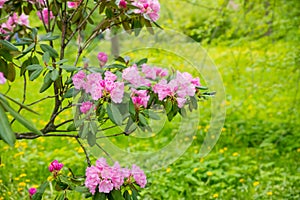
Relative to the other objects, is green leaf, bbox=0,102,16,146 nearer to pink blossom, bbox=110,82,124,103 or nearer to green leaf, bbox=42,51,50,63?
pink blossom, bbox=110,82,124,103

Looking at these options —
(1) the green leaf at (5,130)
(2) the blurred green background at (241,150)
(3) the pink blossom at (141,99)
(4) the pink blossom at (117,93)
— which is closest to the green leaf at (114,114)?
(4) the pink blossom at (117,93)

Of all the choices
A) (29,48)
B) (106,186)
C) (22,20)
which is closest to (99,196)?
(106,186)

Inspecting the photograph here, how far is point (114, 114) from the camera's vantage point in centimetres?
128

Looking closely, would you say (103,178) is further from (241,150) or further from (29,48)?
(241,150)

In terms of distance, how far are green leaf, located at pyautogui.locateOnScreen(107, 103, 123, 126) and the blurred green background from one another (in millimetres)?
1313

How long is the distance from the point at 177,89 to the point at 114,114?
0.78ft

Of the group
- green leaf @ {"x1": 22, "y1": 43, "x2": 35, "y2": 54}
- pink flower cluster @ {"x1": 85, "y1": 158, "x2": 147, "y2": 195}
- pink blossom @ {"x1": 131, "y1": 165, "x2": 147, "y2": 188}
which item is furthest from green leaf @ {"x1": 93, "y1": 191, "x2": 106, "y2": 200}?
green leaf @ {"x1": 22, "y1": 43, "x2": 35, "y2": 54}

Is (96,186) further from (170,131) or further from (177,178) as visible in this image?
(170,131)

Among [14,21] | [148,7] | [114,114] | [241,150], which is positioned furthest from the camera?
[241,150]

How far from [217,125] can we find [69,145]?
48.2 inches

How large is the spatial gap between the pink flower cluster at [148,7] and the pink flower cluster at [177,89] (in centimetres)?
29

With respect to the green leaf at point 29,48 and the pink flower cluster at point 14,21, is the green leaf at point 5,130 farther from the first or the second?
the pink flower cluster at point 14,21

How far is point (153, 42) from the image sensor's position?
3.77m

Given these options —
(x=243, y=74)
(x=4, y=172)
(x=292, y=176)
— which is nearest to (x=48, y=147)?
(x=4, y=172)
